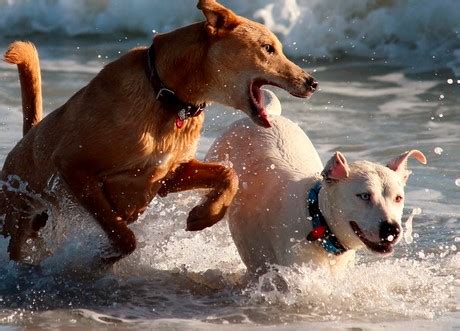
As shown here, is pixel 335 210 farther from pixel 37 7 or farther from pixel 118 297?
pixel 37 7

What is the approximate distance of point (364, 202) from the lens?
246 inches

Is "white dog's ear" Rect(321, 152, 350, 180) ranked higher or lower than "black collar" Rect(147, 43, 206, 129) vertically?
lower

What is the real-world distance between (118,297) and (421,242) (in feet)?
7.16

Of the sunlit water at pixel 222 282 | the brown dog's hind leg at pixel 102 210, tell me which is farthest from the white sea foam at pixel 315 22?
the brown dog's hind leg at pixel 102 210

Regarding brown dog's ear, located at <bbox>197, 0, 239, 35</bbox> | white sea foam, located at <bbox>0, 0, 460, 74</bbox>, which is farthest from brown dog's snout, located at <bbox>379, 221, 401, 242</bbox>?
white sea foam, located at <bbox>0, 0, 460, 74</bbox>

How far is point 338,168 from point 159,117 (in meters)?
0.94

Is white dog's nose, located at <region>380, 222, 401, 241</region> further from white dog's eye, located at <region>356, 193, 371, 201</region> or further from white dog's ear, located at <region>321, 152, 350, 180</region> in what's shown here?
white dog's ear, located at <region>321, 152, 350, 180</region>

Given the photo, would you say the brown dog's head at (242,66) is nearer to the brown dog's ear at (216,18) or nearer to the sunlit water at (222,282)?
the brown dog's ear at (216,18)

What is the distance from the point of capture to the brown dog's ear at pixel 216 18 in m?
6.23

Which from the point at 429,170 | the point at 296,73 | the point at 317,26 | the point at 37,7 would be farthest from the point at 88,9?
the point at 296,73

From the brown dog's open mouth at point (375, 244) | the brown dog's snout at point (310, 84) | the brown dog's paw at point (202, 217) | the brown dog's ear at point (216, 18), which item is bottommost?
the brown dog's paw at point (202, 217)

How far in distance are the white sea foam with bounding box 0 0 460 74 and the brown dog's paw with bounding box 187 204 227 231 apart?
290 inches

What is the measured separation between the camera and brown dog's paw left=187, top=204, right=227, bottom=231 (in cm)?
664

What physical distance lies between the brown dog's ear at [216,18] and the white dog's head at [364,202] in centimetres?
84
